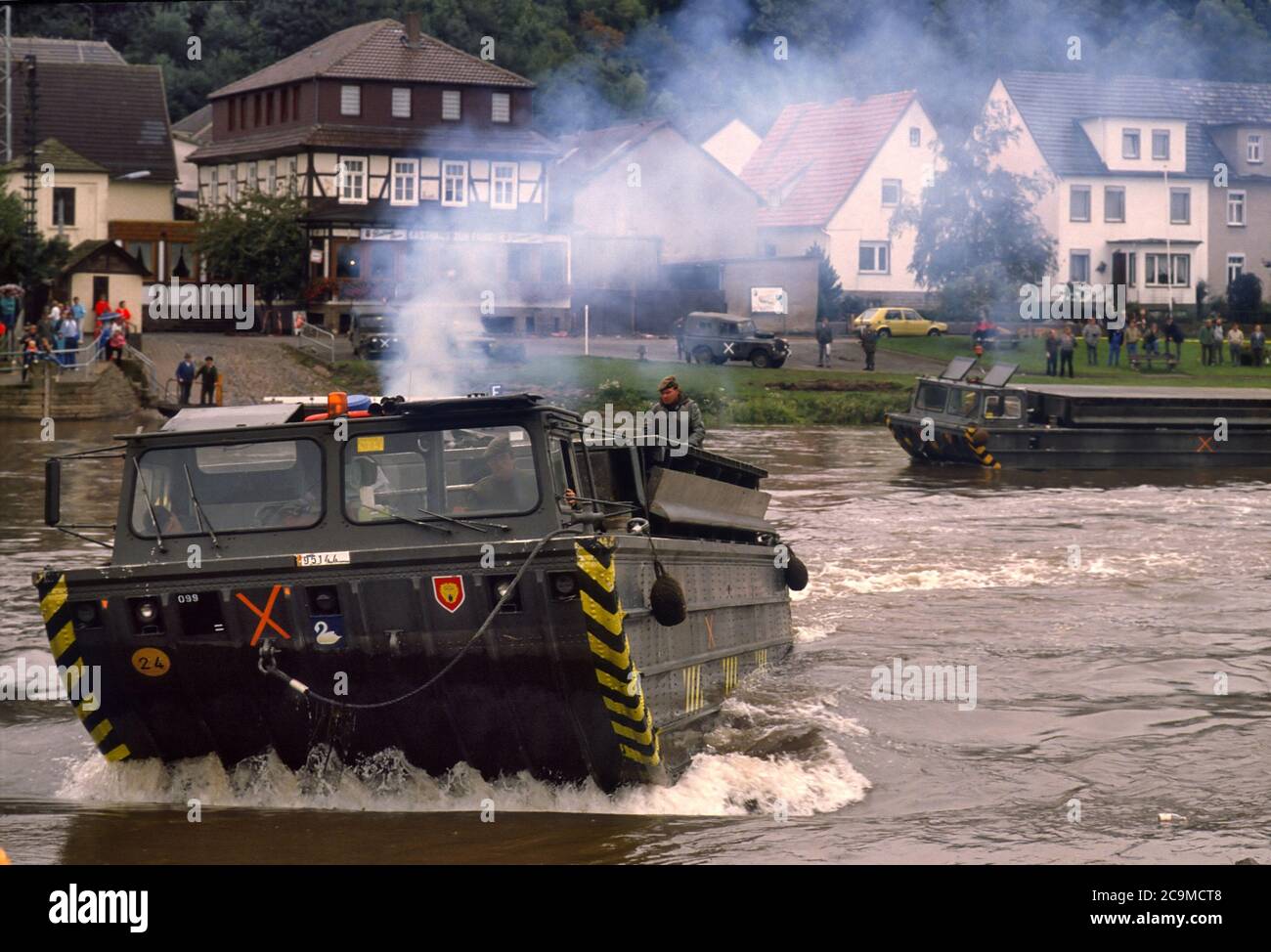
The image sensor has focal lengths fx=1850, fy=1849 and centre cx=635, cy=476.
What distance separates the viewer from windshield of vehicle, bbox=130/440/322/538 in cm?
1066

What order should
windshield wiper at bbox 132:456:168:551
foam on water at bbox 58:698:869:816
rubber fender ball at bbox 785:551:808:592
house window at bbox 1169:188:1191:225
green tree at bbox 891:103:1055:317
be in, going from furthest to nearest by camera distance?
house window at bbox 1169:188:1191:225
green tree at bbox 891:103:1055:317
rubber fender ball at bbox 785:551:808:592
windshield wiper at bbox 132:456:168:551
foam on water at bbox 58:698:869:816

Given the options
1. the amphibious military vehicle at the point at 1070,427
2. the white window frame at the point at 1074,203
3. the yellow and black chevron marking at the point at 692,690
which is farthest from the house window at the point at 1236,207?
the yellow and black chevron marking at the point at 692,690

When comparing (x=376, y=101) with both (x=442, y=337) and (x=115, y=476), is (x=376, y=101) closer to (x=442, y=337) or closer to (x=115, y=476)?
(x=115, y=476)

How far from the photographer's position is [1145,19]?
49406 millimetres

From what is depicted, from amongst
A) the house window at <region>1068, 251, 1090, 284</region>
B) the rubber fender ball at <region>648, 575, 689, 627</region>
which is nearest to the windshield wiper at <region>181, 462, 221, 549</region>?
the rubber fender ball at <region>648, 575, 689, 627</region>

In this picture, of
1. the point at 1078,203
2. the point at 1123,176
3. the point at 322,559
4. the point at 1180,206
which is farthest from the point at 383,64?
the point at 322,559

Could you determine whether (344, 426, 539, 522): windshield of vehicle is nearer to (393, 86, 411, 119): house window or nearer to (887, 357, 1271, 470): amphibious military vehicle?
(887, 357, 1271, 470): amphibious military vehicle

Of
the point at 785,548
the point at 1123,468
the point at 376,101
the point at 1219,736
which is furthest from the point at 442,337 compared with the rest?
the point at 376,101

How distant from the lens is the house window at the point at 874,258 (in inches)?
2586

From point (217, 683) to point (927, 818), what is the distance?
4241mm

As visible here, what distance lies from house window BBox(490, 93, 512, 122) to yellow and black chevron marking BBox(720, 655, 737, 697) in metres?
35.8

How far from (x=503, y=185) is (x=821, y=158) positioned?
24.4 metres

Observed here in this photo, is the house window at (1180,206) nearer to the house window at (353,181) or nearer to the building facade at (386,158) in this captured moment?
the building facade at (386,158)

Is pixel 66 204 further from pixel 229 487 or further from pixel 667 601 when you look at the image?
pixel 667 601
